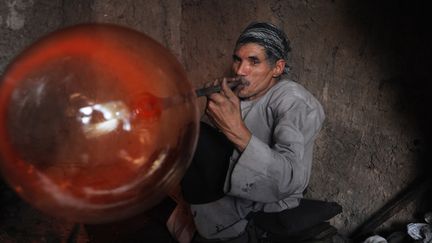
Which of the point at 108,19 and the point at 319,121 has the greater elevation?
the point at 108,19

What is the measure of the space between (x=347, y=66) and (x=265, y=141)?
0.69 metres

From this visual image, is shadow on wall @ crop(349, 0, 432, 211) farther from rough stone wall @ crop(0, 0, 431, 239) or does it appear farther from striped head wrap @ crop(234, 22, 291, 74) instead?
striped head wrap @ crop(234, 22, 291, 74)

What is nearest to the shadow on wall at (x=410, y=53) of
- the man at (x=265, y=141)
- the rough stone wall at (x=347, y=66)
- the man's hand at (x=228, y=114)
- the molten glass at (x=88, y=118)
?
the rough stone wall at (x=347, y=66)

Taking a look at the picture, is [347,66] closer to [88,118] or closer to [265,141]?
[265,141]

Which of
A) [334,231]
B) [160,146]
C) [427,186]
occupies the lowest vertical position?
[334,231]

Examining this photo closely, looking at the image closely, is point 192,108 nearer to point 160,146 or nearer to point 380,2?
point 160,146

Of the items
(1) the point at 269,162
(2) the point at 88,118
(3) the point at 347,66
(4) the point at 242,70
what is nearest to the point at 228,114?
(1) the point at 269,162

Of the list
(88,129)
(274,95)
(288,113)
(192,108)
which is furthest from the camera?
(274,95)

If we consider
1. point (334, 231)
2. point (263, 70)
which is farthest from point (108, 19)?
point (334, 231)

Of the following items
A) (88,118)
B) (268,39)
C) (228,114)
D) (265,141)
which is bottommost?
(265,141)

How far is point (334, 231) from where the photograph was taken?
2250mm

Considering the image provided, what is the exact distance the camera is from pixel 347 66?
97.5 inches

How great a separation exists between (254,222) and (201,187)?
316 mm

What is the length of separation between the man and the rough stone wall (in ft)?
1.35
